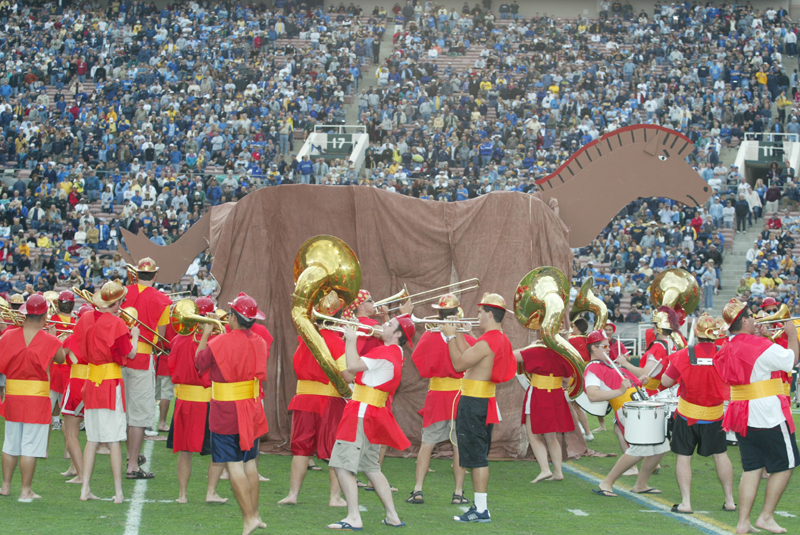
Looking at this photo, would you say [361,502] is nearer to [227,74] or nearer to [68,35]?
[227,74]

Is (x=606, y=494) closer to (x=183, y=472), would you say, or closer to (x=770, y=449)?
(x=770, y=449)

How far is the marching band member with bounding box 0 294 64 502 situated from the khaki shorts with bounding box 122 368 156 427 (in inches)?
38.1

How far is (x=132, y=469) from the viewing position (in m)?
7.79

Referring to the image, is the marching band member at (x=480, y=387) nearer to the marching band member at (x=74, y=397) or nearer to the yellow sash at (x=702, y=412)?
the yellow sash at (x=702, y=412)

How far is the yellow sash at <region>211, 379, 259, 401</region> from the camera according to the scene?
6.02 meters

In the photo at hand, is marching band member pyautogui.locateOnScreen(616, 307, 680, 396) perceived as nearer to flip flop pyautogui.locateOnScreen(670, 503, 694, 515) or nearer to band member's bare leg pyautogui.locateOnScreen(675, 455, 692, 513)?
band member's bare leg pyautogui.locateOnScreen(675, 455, 692, 513)

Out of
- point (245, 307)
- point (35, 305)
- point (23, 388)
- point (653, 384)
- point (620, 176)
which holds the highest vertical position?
point (620, 176)

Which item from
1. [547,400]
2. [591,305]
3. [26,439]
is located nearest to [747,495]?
[547,400]

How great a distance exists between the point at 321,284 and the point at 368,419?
0.99m

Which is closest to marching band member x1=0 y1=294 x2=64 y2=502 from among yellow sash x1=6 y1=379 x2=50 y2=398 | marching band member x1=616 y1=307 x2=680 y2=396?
yellow sash x1=6 y1=379 x2=50 y2=398

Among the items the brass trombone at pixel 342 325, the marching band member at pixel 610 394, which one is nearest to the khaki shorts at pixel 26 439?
the brass trombone at pixel 342 325

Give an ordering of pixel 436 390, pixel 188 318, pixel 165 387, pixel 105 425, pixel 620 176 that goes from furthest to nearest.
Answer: pixel 165 387 < pixel 620 176 < pixel 436 390 < pixel 105 425 < pixel 188 318

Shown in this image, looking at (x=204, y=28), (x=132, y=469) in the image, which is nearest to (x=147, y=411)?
(x=132, y=469)

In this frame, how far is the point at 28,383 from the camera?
6.81 metres
